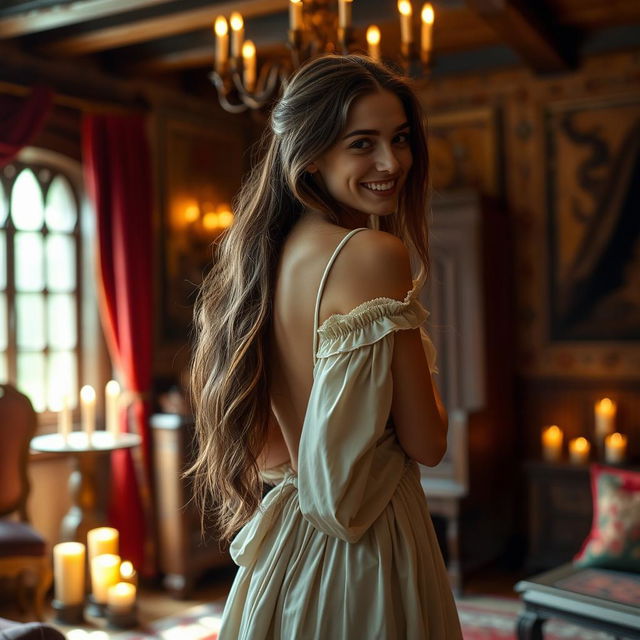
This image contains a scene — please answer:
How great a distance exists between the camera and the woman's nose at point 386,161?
4.10 feet

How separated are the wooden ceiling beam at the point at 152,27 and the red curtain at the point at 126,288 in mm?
388

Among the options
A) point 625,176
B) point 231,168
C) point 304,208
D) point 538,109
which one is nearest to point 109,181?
point 231,168

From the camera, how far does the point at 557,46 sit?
454 centimetres

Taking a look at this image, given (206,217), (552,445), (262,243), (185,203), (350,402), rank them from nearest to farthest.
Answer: (350,402) → (262,243) → (552,445) → (185,203) → (206,217)

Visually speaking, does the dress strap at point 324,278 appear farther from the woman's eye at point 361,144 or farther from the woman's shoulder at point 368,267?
the woman's eye at point 361,144

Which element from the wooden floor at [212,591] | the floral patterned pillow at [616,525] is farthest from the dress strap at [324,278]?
the wooden floor at [212,591]

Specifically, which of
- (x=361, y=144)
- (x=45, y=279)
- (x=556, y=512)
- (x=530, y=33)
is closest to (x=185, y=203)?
(x=45, y=279)

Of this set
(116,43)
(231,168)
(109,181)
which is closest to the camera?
(116,43)

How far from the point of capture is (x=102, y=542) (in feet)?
13.4

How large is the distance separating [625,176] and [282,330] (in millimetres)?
3962

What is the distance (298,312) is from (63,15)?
3.30 metres

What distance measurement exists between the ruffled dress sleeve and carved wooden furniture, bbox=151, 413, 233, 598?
3383 millimetres

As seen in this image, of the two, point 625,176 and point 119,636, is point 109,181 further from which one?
point 625,176

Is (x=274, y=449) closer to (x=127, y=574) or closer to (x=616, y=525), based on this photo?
(x=616, y=525)
